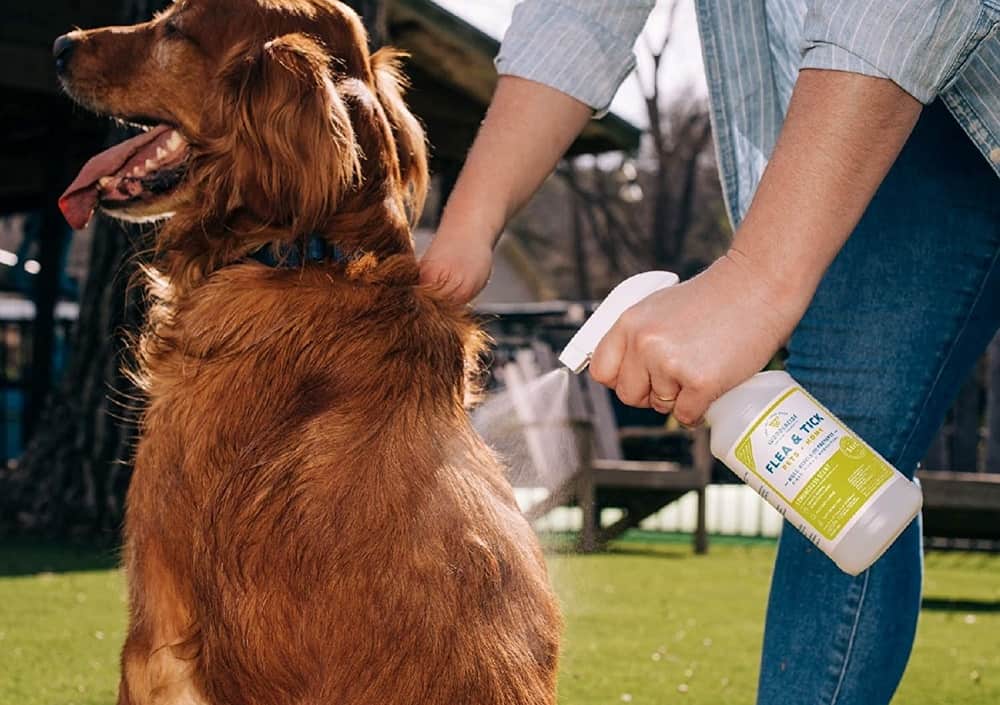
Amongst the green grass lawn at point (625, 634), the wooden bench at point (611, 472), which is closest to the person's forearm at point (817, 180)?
the green grass lawn at point (625, 634)

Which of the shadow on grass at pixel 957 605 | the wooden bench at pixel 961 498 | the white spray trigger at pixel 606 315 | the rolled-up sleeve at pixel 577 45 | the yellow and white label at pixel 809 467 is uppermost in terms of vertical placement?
the rolled-up sleeve at pixel 577 45

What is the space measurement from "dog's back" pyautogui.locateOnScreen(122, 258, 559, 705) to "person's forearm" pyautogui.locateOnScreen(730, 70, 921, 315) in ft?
2.17

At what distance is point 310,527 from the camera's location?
1.93 metres

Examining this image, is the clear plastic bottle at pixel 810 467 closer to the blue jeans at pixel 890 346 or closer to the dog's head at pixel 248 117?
the blue jeans at pixel 890 346

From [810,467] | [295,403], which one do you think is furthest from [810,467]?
[295,403]

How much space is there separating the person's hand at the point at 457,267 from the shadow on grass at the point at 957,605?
4967mm

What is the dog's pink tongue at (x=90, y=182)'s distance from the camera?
255 centimetres

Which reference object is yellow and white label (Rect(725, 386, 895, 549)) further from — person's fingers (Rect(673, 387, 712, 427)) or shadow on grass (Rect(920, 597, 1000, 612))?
shadow on grass (Rect(920, 597, 1000, 612))

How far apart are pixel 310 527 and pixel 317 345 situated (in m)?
0.36

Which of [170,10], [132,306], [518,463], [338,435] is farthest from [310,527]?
[132,306]

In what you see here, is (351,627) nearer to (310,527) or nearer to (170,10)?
(310,527)

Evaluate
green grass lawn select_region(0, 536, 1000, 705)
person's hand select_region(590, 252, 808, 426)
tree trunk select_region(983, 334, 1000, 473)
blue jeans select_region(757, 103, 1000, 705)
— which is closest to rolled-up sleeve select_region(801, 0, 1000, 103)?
person's hand select_region(590, 252, 808, 426)

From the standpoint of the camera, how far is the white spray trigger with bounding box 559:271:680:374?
70.6 inches

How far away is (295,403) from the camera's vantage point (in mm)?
2109
